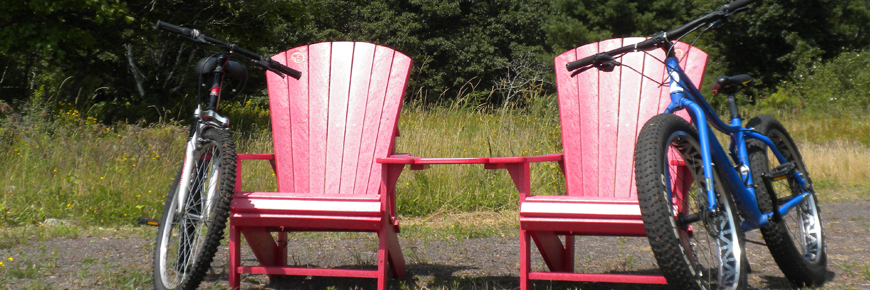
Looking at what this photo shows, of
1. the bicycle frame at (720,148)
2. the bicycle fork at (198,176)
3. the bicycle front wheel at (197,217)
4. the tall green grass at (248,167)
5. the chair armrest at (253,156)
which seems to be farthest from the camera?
the tall green grass at (248,167)

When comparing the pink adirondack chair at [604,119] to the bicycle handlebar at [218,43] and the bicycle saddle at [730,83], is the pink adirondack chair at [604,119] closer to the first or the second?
the bicycle saddle at [730,83]

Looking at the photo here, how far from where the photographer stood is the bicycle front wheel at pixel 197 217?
2066 mm

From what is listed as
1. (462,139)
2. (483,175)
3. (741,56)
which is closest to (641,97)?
(483,175)

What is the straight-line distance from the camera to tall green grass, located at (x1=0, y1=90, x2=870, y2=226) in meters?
4.19

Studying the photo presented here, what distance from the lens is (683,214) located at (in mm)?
1847

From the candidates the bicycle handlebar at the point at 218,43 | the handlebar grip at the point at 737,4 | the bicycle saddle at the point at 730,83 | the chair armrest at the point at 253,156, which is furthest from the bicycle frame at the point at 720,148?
the chair armrest at the point at 253,156

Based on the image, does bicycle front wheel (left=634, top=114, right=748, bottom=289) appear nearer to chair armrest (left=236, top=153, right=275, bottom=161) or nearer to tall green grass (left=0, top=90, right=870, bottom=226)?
chair armrest (left=236, top=153, right=275, bottom=161)

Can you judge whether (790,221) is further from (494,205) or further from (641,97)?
(494,205)

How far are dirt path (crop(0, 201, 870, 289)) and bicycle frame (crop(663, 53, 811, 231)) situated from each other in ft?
0.47

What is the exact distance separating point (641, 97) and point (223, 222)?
1851mm

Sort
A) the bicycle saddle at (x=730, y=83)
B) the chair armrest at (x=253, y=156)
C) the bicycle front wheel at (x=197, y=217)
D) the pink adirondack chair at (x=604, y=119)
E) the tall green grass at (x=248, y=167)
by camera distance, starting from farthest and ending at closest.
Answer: the tall green grass at (x=248, y=167)
the pink adirondack chair at (x=604, y=119)
the chair armrest at (x=253, y=156)
the bicycle saddle at (x=730, y=83)
the bicycle front wheel at (x=197, y=217)

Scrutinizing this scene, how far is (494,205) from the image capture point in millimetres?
4551

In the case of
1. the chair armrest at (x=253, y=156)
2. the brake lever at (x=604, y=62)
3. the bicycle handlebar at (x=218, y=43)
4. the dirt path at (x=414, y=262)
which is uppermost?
the bicycle handlebar at (x=218, y=43)

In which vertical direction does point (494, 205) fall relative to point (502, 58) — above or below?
below
